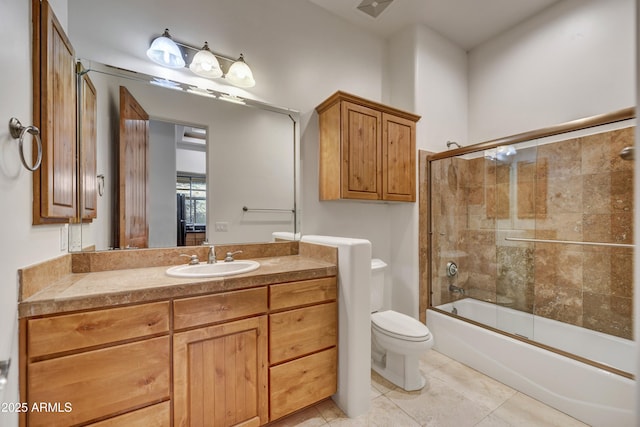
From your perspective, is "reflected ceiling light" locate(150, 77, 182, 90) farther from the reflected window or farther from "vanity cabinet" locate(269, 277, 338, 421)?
"vanity cabinet" locate(269, 277, 338, 421)

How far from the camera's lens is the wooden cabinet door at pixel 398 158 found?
2172 millimetres

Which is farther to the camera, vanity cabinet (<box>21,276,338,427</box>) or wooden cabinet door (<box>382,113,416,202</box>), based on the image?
wooden cabinet door (<box>382,113,416,202</box>)

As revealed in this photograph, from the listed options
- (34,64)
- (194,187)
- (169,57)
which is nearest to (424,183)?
(194,187)

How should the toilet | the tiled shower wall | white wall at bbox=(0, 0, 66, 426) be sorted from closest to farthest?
1. white wall at bbox=(0, 0, 66, 426)
2. the toilet
3. the tiled shower wall

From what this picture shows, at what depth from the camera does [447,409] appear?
1.58 metres

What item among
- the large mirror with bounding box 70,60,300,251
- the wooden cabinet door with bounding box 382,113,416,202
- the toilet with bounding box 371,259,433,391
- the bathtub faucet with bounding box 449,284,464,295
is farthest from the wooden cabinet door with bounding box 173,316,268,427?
the bathtub faucet with bounding box 449,284,464,295

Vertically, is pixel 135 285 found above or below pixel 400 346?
above

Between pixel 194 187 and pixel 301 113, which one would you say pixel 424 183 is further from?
pixel 194 187

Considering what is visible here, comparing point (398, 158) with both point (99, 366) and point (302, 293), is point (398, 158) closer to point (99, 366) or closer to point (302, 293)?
point (302, 293)

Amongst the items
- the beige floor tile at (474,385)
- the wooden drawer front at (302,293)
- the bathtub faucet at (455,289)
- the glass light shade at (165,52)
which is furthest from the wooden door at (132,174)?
the bathtub faucet at (455,289)

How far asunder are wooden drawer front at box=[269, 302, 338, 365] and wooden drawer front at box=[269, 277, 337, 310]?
1.6 inches

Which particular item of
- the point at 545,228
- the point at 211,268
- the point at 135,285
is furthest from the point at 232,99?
the point at 545,228

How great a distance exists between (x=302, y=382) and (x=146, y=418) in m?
0.74

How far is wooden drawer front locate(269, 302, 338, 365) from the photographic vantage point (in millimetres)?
1353
